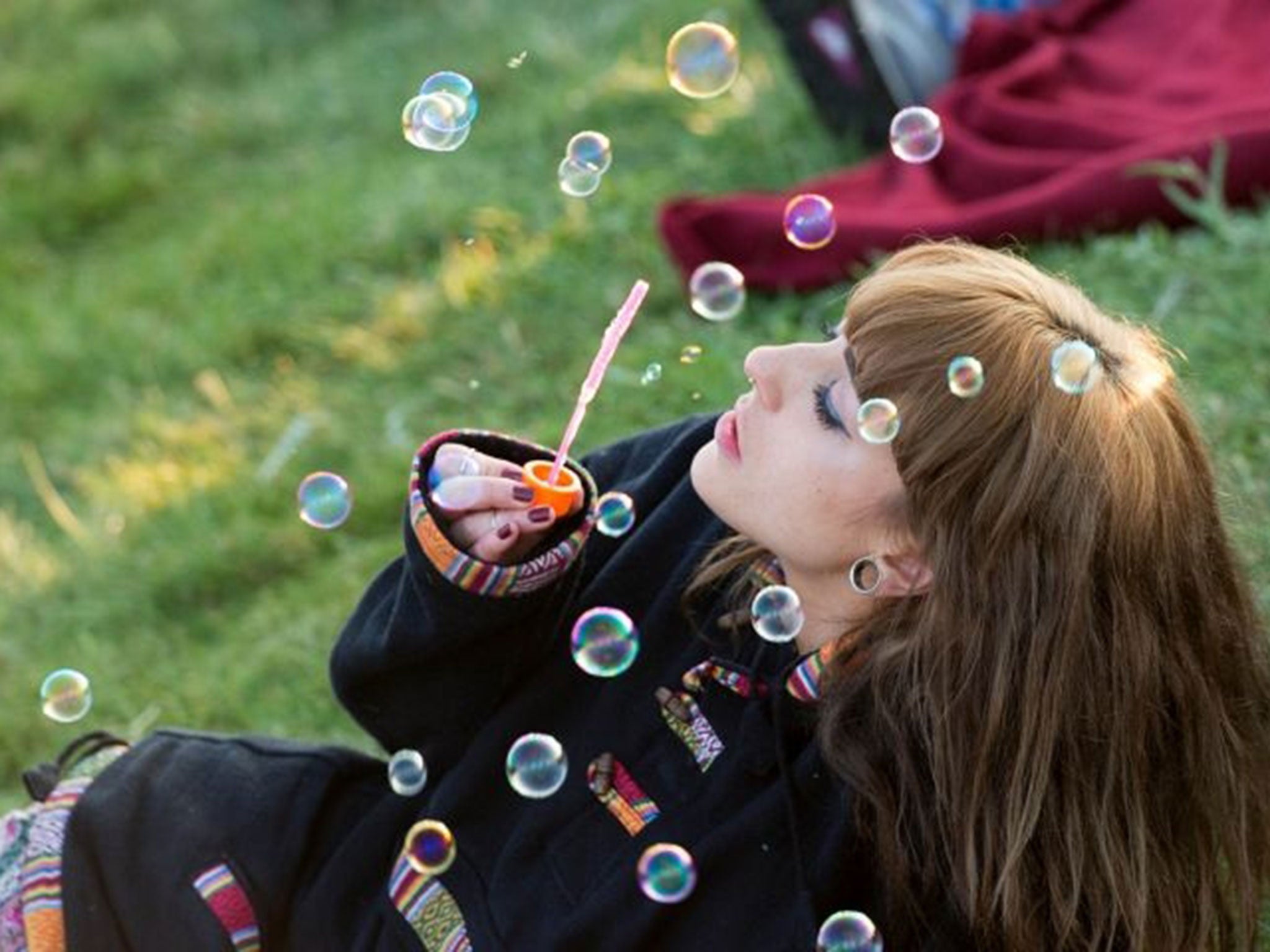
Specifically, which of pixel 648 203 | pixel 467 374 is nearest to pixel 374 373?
pixel 467 374

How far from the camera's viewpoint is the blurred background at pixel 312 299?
2.97m

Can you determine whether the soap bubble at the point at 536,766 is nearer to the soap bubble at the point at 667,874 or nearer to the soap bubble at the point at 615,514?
the soap bubble at the point at 667,874

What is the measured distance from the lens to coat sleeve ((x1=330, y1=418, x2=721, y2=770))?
1.93 meters

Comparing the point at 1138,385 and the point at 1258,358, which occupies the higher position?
the point at 1138,385

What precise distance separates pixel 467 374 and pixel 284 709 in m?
0.84

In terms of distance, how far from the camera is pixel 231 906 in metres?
2.02

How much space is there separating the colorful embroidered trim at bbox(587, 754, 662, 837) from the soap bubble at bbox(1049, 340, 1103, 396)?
0.53 meters

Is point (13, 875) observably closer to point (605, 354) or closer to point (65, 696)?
point (65, 696)

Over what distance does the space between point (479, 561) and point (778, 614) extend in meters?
0.28

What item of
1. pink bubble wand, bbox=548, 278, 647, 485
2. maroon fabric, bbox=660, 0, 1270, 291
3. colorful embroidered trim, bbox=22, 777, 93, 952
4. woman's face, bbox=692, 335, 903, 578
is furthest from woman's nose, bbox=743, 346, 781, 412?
maroon fabric, bbox=660, 0, 1270, 291

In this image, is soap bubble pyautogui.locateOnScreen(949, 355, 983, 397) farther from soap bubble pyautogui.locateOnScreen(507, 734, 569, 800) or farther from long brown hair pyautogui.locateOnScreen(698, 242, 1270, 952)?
soap bubble pyautogui.locateOnScreen(507, 734, 569, 800)

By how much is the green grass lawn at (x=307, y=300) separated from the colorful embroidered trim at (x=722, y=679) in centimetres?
52

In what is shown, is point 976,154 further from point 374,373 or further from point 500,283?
point 374,373

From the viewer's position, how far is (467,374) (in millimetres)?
3467
